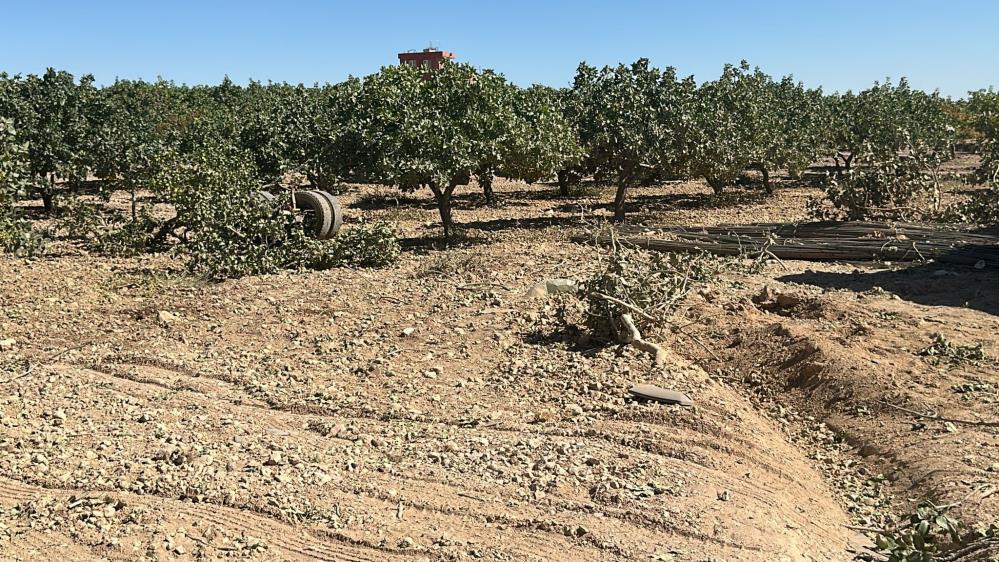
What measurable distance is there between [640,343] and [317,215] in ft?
24.1

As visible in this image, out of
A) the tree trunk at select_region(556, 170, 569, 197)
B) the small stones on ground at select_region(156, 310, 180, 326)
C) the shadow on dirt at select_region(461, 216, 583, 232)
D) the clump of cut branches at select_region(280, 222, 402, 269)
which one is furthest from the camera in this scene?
the tree trunk at select_region(556, 170, 569, 197)

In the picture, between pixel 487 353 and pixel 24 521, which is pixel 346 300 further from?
pixel 24 521

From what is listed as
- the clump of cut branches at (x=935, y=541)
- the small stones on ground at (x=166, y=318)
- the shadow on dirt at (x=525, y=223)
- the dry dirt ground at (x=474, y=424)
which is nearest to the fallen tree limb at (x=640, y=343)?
the dry dirt ground at (x=474, y=424)

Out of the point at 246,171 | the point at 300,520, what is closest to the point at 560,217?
the point at 246,171

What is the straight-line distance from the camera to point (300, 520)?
183 inches

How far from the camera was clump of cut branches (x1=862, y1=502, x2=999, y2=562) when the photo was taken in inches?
133

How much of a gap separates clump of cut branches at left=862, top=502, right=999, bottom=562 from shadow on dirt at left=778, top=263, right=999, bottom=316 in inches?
193

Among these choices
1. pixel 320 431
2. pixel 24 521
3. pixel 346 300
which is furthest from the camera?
pixel 346 300

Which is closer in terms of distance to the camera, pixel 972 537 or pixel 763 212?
pixel 972 537

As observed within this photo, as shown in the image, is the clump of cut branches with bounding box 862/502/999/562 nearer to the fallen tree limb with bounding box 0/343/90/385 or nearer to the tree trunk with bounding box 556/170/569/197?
the fallen tree limb with bounding box 0/343/90/385

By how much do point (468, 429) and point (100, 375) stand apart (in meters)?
3.43

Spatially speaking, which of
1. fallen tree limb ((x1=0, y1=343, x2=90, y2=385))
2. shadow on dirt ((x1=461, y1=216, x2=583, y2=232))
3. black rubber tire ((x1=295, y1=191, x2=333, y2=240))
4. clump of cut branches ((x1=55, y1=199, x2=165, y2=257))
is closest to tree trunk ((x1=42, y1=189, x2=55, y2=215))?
clump of cut branches ((x1=55, y1=199, x2=165, y2=257))

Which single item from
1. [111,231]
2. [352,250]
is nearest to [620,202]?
[352,250]

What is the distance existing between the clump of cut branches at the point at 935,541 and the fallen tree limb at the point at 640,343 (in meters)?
2.62
